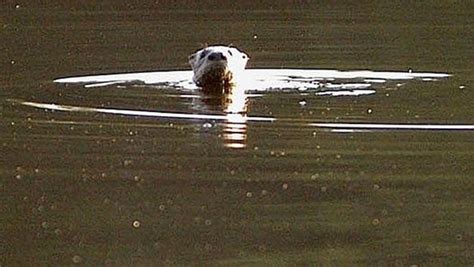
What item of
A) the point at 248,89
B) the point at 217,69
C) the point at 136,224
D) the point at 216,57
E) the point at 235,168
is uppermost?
the point at 216,57

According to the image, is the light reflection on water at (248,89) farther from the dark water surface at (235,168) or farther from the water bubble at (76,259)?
the water bubble at (76,259)

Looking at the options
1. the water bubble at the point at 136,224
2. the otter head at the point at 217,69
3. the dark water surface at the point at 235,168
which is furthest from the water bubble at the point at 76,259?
the otter head at the point at 217,69

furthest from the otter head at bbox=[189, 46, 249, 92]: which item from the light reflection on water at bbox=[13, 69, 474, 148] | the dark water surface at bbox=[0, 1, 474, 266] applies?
the dark water surface at bbox=[0, 1, 474, 266]

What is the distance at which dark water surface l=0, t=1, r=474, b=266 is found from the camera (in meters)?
8.27

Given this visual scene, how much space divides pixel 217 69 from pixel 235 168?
14.0 ft

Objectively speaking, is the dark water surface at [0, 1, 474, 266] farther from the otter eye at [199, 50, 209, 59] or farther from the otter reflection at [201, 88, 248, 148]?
the otter eye at [199, 50, 209, 59]

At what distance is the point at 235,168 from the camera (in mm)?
10250

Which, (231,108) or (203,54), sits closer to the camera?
(231,108)

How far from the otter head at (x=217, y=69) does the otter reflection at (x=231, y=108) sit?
0.15 m

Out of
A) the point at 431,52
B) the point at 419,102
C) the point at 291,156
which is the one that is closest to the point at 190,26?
the point at 431,52

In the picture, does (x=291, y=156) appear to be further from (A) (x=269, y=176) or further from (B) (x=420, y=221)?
(B) (x=420, y=221)

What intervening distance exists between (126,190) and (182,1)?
630 inches

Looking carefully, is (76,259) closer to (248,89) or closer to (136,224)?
(136,224)

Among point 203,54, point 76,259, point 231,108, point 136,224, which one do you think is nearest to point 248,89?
point 203,54
